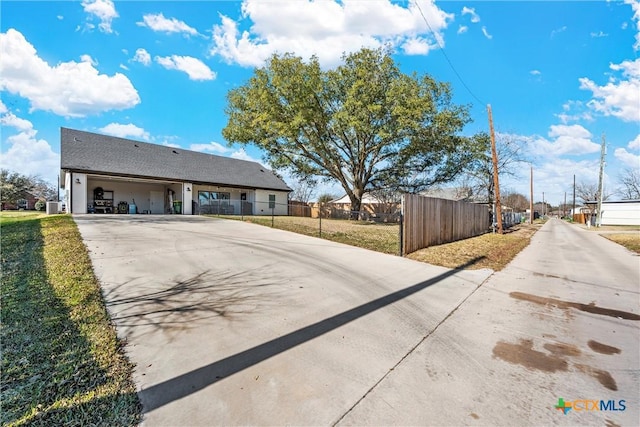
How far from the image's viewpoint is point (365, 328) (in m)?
3.63

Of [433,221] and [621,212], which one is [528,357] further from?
[621,212]

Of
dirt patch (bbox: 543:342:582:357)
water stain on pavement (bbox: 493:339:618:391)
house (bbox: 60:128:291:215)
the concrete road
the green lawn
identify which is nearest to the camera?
the green lawn

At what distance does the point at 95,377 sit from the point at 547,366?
403 cm

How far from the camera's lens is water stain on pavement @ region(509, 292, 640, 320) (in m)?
4.52

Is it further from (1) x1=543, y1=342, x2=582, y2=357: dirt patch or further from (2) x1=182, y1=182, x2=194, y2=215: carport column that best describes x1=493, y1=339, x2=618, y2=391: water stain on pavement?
(2) x1=182, y1=182, x2=194, y2=215: carport column

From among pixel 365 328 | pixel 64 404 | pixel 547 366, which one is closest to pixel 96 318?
pixel 64 404

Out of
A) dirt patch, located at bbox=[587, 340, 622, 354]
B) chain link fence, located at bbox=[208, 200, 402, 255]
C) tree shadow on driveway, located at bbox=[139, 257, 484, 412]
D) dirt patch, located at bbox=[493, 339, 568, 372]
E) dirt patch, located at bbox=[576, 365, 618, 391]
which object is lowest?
dirt patch, located at bbox=[587, 340, 622, 354]

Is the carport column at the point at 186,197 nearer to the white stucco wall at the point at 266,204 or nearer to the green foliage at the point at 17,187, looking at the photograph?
the white stucco wall at the point at 266,204

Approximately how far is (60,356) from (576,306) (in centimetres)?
677

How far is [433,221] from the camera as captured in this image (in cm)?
1092

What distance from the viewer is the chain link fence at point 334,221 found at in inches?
414

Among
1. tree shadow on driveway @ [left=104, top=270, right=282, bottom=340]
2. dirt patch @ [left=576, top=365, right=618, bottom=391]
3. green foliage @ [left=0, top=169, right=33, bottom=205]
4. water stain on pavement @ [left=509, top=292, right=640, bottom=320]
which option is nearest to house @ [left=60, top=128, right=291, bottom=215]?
tree shadow on driveway @ [left=104, top=270, right=282, bottom=340]

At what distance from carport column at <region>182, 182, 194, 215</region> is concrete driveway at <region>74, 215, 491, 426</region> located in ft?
50.3

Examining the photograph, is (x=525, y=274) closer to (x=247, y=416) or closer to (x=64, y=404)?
(x=247, y=416)
